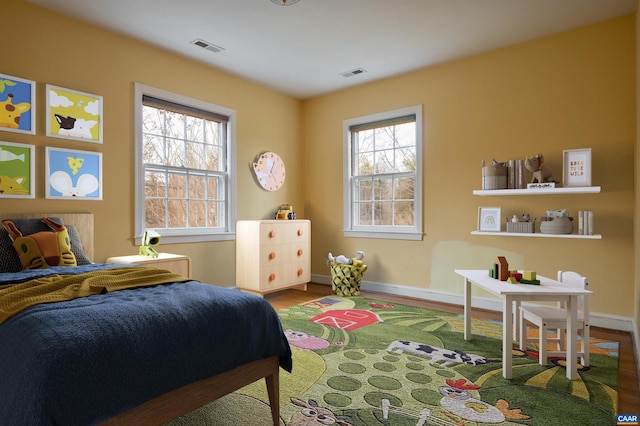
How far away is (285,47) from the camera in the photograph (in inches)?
153

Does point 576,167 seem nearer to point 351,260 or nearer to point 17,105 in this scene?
point 351,260

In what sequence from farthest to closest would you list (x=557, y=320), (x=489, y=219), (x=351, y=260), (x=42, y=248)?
(x=351, y=260), (x=489, y=219), (x=42, y=248), (x=557, y=320)

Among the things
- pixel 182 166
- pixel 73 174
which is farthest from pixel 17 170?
pixel 182 166

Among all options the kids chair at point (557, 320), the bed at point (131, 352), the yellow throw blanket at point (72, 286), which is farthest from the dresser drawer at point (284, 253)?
the kids chair at point (557, 320)

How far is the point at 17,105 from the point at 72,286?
209 cm

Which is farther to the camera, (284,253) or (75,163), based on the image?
(284,253)

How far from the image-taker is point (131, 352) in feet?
4.31

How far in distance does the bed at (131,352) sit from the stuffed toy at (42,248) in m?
0.62

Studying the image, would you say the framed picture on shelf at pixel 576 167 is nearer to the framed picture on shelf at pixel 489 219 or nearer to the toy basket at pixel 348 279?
the framed picture on shelf at pixel 489 219

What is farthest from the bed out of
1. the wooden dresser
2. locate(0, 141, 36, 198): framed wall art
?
the wooden dresser

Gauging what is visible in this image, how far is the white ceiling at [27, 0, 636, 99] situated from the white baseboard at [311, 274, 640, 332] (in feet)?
8.94

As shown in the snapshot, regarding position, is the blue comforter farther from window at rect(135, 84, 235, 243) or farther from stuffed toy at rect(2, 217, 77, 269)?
window at rect(135, 84, 235, 243)

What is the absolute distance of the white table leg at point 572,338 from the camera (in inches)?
89.7

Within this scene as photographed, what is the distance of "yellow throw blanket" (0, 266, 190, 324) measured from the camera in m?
1.54
